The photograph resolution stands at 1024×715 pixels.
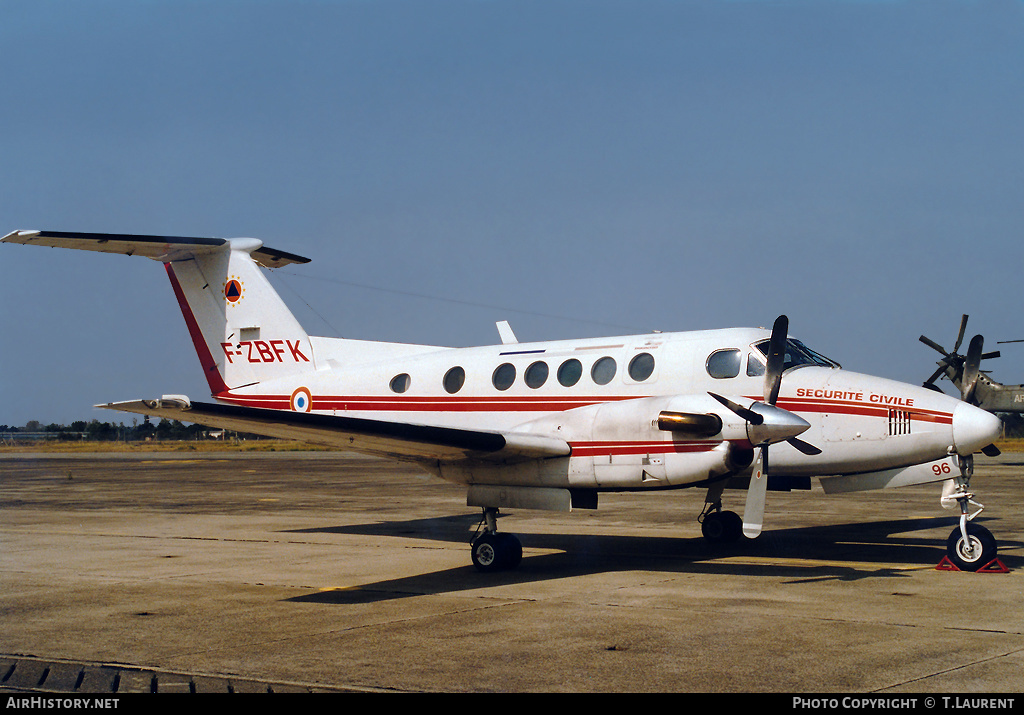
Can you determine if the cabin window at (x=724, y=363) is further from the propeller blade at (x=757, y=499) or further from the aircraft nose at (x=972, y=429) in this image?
the aircraft nose at (x=972, y=429)

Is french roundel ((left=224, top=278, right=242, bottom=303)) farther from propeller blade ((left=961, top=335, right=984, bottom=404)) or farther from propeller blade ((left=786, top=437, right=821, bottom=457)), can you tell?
propeller blade ((left=961, top=335, right=984, bottom=404))

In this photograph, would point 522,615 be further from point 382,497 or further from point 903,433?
point 382,497

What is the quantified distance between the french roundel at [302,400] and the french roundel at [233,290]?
6.69 feet

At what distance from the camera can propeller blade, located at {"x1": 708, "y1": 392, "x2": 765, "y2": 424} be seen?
→ 33.5 feet

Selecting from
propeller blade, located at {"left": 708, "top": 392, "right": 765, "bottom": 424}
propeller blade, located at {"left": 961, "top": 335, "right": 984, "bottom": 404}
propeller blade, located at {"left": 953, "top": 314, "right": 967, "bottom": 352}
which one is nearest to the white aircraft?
propeller blade, located at {"left": 708, "top": 392, "right": 765, "bottom": 424}

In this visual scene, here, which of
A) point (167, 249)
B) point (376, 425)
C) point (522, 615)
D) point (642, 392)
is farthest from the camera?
point (167, 249)

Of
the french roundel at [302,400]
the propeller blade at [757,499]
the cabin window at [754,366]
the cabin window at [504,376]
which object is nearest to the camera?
the propeller blade at [757,499]

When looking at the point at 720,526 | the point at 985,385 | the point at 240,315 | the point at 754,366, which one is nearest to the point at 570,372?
the point at 754,366

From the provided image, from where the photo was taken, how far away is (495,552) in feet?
37.5


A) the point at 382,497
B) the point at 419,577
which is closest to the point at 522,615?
the point at 419,577

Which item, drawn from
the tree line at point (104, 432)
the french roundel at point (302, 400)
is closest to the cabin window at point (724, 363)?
the french roundel at point (302, 400)

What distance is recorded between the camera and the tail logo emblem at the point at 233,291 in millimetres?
15812

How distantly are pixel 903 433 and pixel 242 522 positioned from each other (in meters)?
12.7

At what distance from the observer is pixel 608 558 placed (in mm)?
12648
